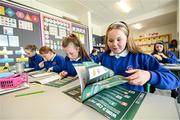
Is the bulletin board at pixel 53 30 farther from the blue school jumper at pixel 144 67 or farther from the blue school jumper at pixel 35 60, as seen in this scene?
the blue school jumper at pixel 144 67

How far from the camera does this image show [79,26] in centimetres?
425

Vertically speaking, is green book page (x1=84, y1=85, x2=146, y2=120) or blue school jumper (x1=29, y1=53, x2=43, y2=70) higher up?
blue school jumper (x1=29, y1=53, x2=43, y2=70)

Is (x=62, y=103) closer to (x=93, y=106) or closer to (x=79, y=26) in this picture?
(x=93, y=106)

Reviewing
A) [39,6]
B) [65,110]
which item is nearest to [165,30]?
[39,6]

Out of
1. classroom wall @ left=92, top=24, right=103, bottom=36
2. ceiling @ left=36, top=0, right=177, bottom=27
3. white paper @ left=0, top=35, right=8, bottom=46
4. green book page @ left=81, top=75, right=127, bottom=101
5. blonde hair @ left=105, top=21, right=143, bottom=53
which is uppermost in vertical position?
ceiling @ left=36, top=0, right=177, bottom=27

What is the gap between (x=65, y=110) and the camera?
0.45 m

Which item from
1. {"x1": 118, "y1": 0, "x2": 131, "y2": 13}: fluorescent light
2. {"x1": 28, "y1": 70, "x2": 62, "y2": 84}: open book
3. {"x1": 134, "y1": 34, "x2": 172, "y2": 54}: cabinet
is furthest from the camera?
{"x1": 134, "y1": 34, "x2": 172, "y2": 54}: cabinet

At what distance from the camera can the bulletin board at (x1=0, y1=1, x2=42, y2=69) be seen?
2391mm

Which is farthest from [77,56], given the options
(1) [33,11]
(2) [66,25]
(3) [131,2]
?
(3) [131,2]

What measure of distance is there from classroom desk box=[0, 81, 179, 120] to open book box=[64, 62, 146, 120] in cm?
2

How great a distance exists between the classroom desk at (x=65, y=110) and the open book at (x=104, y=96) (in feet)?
0.07

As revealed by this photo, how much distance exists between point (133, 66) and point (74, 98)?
48cm

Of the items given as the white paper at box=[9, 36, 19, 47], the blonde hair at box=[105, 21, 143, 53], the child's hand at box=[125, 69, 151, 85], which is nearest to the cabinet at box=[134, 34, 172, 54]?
the white paper at box=[9, 36, 19, 47]

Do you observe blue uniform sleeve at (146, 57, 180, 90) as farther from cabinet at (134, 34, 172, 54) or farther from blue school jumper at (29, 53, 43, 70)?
cabinet at (134, 34, 172, 54)
